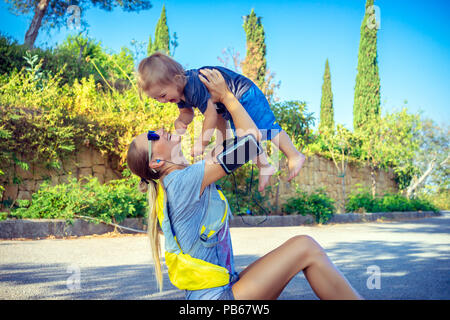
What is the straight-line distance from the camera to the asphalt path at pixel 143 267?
9.87ft

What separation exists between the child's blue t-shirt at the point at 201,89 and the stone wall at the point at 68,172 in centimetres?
567

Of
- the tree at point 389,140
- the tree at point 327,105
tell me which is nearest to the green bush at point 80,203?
the tree at point 389,140

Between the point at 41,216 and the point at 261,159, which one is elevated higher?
the point at 261,159

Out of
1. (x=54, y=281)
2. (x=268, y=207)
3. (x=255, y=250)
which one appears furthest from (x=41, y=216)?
(x=268, y=207)

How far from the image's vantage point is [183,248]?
5.31ft

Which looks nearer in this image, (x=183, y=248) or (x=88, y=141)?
(x=183, y=248)

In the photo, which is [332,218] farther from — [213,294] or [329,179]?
[213,294]

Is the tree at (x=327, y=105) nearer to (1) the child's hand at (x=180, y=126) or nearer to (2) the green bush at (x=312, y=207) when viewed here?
(2) the green bush at (x=312, y=207)

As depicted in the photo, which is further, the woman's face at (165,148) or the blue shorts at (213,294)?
the woman's face at (165,148)

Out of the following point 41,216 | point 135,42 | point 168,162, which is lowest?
point 41,216

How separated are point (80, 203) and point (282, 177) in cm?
596

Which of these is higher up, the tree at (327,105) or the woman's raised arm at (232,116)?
the tree at (327,105)

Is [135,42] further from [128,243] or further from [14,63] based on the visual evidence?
[128,243]

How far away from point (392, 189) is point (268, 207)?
8988mm
